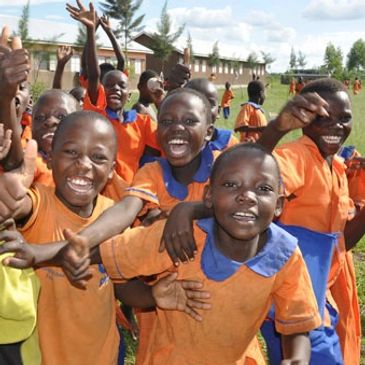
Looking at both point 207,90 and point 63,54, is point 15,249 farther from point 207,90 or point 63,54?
point 63,54

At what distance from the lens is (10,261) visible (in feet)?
5.70

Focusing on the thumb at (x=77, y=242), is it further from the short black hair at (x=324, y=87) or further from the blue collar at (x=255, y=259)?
the short black hair at (x=324, y=87)

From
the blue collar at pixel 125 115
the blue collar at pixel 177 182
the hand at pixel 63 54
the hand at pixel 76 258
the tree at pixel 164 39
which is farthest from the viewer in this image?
the tree at pixel 164 39

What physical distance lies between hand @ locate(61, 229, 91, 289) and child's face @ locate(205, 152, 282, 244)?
0.47 meters

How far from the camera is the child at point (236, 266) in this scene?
1981mm

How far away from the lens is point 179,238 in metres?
1.96

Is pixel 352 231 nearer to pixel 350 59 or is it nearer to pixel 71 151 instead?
pixel 71 151

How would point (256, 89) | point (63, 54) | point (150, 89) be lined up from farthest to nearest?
point (256, 89)
point (150, 89)
point (63, 54)

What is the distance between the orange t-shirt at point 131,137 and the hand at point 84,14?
526 millimetres

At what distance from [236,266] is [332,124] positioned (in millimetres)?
1110

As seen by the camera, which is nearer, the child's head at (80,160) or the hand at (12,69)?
the hand at (12,69)

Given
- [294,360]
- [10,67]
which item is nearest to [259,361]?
[294,360]

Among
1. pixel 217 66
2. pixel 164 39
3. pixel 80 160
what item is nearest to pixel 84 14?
pixel 80 160

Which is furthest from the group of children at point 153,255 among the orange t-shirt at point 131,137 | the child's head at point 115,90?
the child's head at point 115,90
